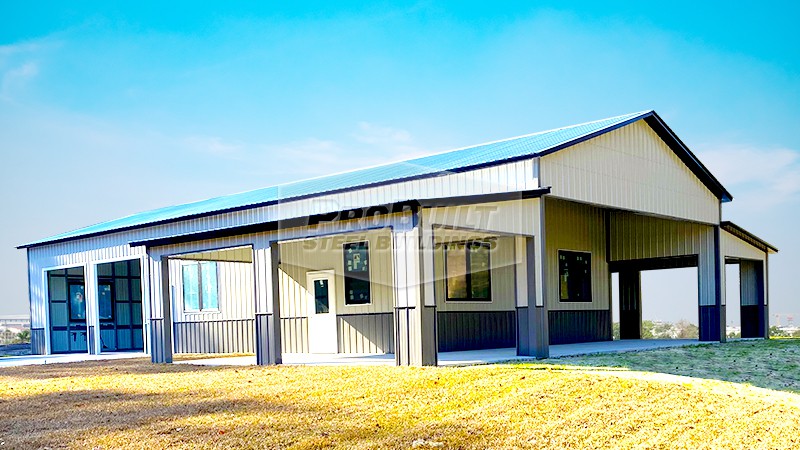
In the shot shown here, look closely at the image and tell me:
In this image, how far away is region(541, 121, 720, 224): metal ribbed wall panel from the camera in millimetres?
16859

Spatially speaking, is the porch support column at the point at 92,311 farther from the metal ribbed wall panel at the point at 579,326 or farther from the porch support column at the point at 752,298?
the porch support column at the point at 752,298

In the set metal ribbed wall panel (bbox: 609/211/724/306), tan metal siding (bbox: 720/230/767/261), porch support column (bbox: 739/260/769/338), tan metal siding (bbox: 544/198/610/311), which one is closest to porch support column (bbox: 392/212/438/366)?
tan metal siding (bbox: 544/198/610/311)

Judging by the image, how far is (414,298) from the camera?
528 inches

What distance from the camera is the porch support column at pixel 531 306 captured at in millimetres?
15492

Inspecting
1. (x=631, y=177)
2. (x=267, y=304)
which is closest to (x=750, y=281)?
(x=631, y=177)

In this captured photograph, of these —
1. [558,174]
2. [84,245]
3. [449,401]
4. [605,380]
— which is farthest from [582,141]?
[84,245]

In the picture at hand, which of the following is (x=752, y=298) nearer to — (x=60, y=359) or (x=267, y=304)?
(x=267, y=304)

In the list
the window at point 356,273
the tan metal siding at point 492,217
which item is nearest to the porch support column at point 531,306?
the tan metal siding at point 492,217

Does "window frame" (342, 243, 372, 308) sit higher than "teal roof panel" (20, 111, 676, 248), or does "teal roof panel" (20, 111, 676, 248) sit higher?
"teal roof panel" (20, 111, 676, 248)

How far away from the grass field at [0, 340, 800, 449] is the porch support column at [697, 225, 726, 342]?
934 cm

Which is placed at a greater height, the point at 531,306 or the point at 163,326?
the point at 531,306

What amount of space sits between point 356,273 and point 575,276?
22.6ft

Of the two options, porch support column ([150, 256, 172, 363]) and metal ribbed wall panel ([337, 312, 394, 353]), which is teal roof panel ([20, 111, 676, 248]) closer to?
metal ribbed wall panel ([337, 312, 394, 353])

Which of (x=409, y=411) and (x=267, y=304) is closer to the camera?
(x=409, y=411)
